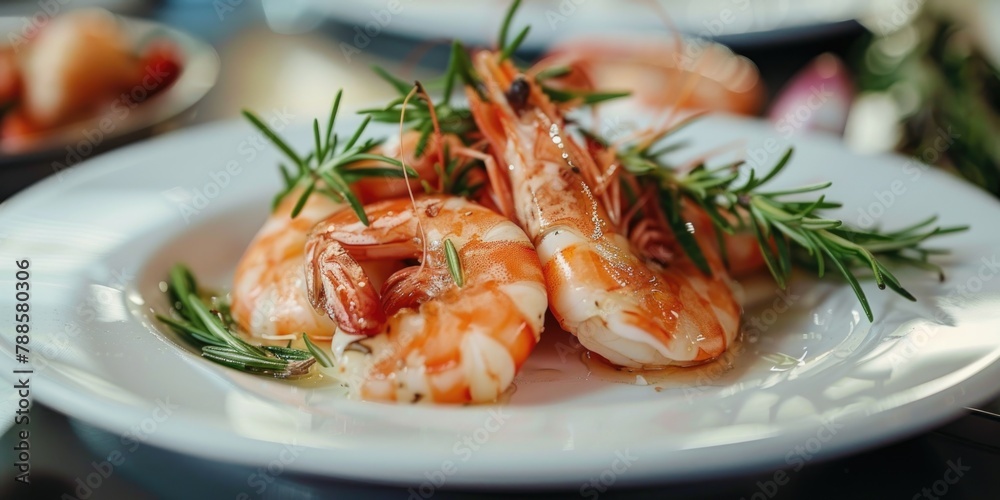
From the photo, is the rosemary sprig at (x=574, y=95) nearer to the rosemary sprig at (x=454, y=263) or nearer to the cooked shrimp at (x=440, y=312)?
the cooked shrimp at (x=440, y=312)

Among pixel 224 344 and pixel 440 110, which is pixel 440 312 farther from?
pixel 440 110

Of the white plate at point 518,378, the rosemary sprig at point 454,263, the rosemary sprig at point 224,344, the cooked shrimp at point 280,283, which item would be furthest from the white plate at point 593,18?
the rosemary sprig at point 454,263

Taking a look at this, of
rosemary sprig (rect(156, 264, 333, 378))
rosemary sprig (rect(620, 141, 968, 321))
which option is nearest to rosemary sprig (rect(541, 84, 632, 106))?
rosemary sprig (rect(620, 141, 968, 321))

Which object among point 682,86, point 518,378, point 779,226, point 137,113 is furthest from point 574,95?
point 137,113

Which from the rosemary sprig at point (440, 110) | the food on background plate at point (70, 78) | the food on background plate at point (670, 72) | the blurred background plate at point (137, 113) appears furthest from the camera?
the food on background plate at point (670, 72)

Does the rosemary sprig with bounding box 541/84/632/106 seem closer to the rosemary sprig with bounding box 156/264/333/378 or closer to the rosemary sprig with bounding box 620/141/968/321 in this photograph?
the rosemary sprig with bounding box 620/141/968/321

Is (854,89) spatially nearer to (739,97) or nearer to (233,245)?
(739,97)

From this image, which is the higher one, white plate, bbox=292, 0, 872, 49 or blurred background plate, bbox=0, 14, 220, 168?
blurred background plate, bbox=0, 14, 220, 168
